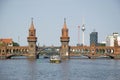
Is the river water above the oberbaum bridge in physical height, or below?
below

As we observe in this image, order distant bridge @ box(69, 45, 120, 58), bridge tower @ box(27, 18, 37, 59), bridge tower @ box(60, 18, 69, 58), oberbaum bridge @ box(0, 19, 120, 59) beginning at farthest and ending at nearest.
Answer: bridge tower @ box(60, 18, 69, 58)
bridge tower @ box(27, 18, 37, 59)
distant bridge @ box(69, 45, 120, 58)
oberbaum bridge @ box(0, 19, 120, 59)

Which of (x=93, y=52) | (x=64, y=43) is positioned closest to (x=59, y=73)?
(x=93, y=52)

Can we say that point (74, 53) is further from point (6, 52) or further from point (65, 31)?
point (6, 52)

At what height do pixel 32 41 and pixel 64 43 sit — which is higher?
pixel 32 41

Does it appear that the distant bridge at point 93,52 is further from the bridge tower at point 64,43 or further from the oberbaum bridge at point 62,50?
the bridge tower at point 64,43

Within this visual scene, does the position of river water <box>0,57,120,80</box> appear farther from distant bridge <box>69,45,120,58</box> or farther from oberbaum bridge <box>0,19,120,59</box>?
oberbaum bridge <box>0,19,120,59</box>

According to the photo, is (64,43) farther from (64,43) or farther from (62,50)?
(62,50)

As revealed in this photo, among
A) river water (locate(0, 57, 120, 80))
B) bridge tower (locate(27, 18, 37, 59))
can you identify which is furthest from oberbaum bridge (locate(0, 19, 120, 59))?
river water (locate(0, 57, 120, 80))

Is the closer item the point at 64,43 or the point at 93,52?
the point at 93,52

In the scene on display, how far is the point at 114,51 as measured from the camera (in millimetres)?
162750

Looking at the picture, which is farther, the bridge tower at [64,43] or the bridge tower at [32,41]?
the bridge tower at [64,43]

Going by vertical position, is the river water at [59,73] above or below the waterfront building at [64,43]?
below

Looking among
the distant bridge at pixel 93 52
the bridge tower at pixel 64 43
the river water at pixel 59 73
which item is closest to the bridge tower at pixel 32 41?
the bridge tower at pixel 64 43

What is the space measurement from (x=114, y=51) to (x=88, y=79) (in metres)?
98.2
